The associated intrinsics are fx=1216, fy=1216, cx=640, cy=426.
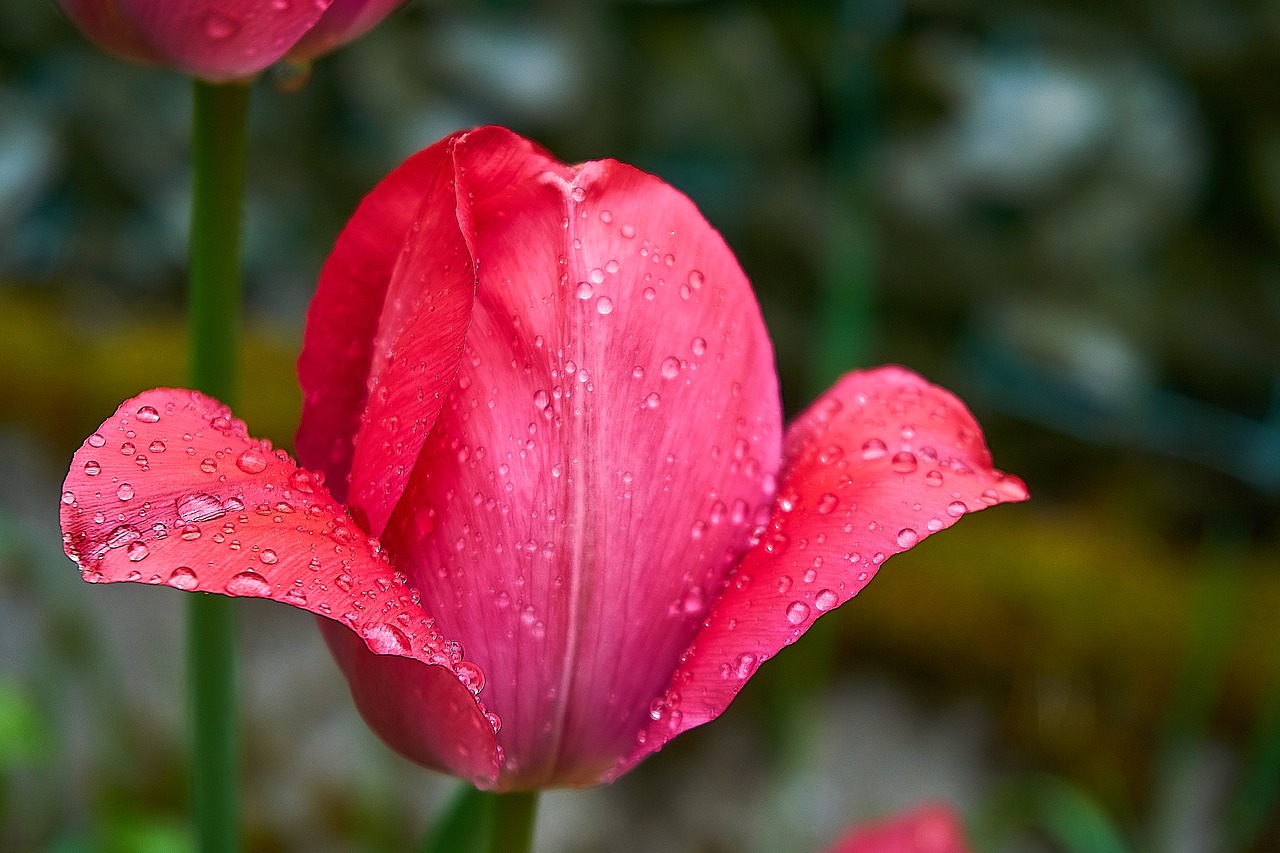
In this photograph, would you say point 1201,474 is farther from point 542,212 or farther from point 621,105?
point 542,212

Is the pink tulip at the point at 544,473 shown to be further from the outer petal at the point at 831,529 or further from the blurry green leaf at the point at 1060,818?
the blurry green leaf at the point at 1060,818

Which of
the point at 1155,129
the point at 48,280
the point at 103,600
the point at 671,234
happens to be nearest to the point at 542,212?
the point at 671,234

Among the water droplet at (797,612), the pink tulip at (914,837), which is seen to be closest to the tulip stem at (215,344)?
the water droplet at (797,612)

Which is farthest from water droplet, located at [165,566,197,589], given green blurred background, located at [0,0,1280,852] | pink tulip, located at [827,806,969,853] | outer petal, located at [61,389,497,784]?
green blurred background, located at [0,0,1280,852]

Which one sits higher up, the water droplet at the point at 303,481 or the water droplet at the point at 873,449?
the water droplet at the point at 873,449

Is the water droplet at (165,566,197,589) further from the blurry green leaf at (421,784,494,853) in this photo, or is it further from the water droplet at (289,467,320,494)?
the blurry green leaf at (421,784,494,853)

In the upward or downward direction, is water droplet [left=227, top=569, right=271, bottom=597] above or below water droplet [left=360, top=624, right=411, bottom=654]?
above
